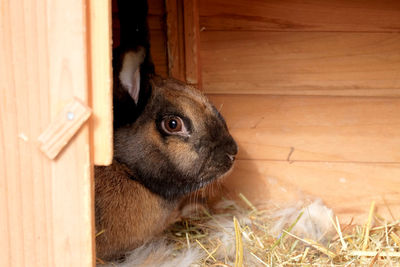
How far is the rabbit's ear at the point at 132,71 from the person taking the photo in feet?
5.22

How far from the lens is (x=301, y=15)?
2023 millimetres

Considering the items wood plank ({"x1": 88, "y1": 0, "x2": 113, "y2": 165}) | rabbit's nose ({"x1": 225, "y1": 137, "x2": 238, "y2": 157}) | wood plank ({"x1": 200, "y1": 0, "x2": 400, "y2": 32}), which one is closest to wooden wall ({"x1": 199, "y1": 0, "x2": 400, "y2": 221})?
wood plank ({"x1": 200, "y1": 0, "x2": 400, "y2": 32})

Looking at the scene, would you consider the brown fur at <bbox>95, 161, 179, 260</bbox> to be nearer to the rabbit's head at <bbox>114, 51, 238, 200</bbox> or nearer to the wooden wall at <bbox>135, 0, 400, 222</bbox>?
the rabbit's head at <bbox>114, 51, 238, 200</bbox>

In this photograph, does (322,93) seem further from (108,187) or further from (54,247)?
(54,247)

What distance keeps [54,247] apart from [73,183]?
161mm

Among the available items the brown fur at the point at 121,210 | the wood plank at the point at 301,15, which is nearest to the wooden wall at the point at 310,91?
the wood plank at the point at 301,15

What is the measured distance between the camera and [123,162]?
170 centimetres

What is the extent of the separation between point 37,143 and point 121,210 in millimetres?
674

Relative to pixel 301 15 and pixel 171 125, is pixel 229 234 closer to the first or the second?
pixel 171 125

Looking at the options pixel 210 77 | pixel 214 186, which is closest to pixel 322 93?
pixel 210 77

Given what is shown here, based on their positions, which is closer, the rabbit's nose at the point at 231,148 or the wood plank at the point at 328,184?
the rabbit's nose at the point at 231,148

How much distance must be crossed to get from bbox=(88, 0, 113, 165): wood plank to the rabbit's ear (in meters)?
0.50

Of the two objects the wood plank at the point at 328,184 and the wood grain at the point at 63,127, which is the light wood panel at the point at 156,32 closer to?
the wood plank at the point at 328,184

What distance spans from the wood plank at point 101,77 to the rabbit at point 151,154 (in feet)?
1.70
